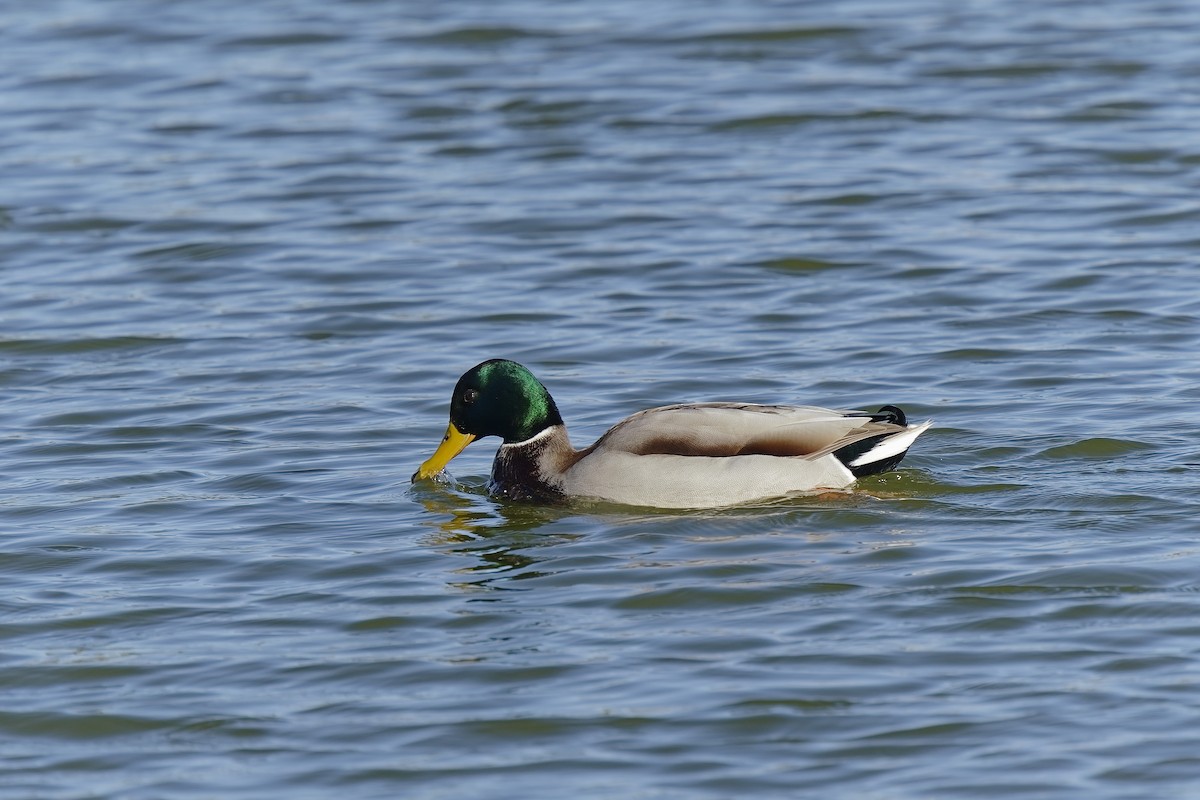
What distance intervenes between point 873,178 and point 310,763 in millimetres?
11168

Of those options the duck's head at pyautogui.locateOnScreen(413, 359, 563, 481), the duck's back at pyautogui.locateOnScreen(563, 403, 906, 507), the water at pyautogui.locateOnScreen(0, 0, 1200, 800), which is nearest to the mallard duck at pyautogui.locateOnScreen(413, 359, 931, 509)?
the duck's back at pyautogui.locateOnScreen(563, 403, 906, 507)

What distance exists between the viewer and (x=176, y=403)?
12320mm

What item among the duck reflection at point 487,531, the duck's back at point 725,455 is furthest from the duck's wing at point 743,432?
the duck reflection at point 487,531

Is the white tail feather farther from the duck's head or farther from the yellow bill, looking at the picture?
the yellow bill

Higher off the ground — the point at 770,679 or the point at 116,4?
the point at 116,4

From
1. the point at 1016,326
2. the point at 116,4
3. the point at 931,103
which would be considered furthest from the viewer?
the point at 116,4

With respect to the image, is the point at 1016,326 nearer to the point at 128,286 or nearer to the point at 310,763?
the point at 128,286

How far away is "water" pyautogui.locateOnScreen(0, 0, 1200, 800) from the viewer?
719cm

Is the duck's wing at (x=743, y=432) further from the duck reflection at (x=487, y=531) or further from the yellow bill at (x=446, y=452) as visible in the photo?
the yellow bill at (x=446, y=452)

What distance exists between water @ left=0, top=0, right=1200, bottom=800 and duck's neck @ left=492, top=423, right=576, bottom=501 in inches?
8.2

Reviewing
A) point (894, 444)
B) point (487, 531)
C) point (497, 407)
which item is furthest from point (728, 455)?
point (497, 407)

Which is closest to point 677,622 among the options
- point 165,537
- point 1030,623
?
point 1030,623

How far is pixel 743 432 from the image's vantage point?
984 cm

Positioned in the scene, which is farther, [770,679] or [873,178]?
[873,178]
